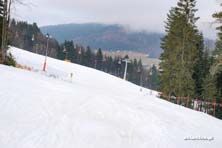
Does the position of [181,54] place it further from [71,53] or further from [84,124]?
[71,53]

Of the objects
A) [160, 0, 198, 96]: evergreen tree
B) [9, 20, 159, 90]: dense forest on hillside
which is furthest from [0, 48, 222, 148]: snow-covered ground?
[9, 20, 159, 90]: dense forest on hillside

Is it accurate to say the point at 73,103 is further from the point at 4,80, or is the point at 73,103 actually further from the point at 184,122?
the point at 184,122

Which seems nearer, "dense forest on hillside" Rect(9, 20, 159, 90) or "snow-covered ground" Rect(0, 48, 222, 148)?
"snow-covered ground" Rect(0, 48, 222, 148)

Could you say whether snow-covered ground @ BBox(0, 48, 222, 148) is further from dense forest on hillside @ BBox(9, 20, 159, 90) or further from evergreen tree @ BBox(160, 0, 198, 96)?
dense forest on hillside @ BBox(9, 20, 159, 90)

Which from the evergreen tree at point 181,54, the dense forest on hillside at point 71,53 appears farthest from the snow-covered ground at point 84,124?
the dense forest on hillside at point 71,53

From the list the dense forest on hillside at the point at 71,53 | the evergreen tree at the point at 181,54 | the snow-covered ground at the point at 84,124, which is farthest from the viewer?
the dense forest on hillside at the point at 71,53

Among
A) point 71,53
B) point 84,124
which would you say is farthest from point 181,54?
point 71,53

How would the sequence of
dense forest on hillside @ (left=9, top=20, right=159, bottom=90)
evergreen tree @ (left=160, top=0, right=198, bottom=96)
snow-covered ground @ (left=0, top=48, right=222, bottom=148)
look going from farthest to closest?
1. dense forest on hillside @ (left=9, top=20, right=159, bottom=90)
2. evergreen tree @ (left=160, top=0, right=198, bottom=96)
3. snow-covered ground @ (left=0, top=48, right=222, bottom=148)

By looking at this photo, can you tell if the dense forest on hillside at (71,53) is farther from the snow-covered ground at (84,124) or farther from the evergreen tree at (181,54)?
the snow-covered ground at (84,124)

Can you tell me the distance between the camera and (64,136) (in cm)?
635

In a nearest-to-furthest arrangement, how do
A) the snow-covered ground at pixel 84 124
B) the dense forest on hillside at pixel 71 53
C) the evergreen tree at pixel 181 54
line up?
the snow-covered ground at pixel 84 124
the evergreen tree at pixel 181 54
the dense forest on hillside at pixel 71 53

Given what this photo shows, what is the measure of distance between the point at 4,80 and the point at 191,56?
90.1 feet

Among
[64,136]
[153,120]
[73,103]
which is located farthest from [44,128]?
[153,120]

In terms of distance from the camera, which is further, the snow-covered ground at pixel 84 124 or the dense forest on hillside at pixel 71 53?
the dense forest on hillside at pixel 71 53
